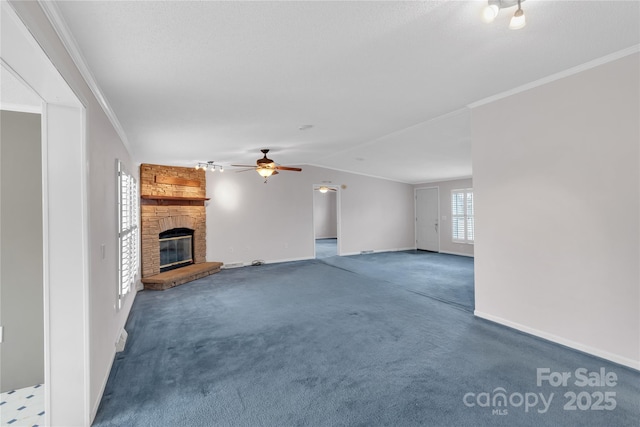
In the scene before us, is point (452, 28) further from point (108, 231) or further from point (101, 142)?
point (108, 231)

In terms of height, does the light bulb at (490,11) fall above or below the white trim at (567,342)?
above

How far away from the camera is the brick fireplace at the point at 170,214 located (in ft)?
18.6

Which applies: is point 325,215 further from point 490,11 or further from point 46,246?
point 490,11

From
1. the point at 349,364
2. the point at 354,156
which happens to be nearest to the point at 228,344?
the point at 349,364

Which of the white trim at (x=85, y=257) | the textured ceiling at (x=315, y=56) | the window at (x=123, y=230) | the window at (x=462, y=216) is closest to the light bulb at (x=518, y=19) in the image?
the textured ceiling at (x=315, y=56)

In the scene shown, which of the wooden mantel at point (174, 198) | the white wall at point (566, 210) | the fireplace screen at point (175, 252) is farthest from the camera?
the fireplace screen at point (175, 252)

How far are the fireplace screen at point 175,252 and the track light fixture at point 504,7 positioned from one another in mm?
6238

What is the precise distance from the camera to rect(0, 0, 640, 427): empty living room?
6.04 feet

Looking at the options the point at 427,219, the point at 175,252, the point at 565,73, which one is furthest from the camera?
the point at 427,219

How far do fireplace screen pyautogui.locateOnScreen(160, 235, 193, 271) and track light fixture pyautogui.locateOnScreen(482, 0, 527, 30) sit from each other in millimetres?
6238

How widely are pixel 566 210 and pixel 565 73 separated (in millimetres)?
1264

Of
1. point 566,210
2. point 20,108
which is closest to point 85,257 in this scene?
point 20,108

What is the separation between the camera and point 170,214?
20.3 feet

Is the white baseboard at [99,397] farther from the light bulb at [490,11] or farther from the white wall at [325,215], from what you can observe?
the white wall at [325,215]
